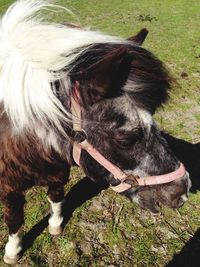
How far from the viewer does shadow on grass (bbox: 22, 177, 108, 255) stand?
3.73m

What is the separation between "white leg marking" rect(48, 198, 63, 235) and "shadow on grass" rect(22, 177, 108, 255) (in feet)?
0.49

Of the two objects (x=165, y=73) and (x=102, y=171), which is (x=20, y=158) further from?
(x=165, y=73)

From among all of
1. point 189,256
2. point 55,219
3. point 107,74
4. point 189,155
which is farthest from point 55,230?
point 107,74

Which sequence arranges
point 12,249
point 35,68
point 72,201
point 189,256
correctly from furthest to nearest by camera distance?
point 72,201 → point 189,256 → point 12,249 → point 35,68

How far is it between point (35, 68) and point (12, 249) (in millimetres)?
2070

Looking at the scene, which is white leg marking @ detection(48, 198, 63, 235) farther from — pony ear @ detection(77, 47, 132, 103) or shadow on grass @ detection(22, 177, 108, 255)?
pony ear @ detection(77, 47, 132, 103)

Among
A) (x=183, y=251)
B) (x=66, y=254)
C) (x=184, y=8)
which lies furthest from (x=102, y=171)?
(x=184, y=8)

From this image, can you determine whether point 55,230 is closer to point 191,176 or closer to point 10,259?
point 10,259

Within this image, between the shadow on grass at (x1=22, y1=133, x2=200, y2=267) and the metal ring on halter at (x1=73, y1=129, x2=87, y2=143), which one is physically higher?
the metal ring on halter at (x1=73, y1=129, x2=87, y2=143)

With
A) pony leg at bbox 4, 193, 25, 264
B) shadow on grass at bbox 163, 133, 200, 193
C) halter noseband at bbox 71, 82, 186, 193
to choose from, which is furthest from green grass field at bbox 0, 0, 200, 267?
halter noseband at bbox 71, 82, 186, 193

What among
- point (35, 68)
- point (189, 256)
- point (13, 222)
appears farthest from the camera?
point (189, 256)

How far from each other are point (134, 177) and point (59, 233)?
169 centimetres

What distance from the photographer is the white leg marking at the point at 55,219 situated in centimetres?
366

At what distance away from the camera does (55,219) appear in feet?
12.1
